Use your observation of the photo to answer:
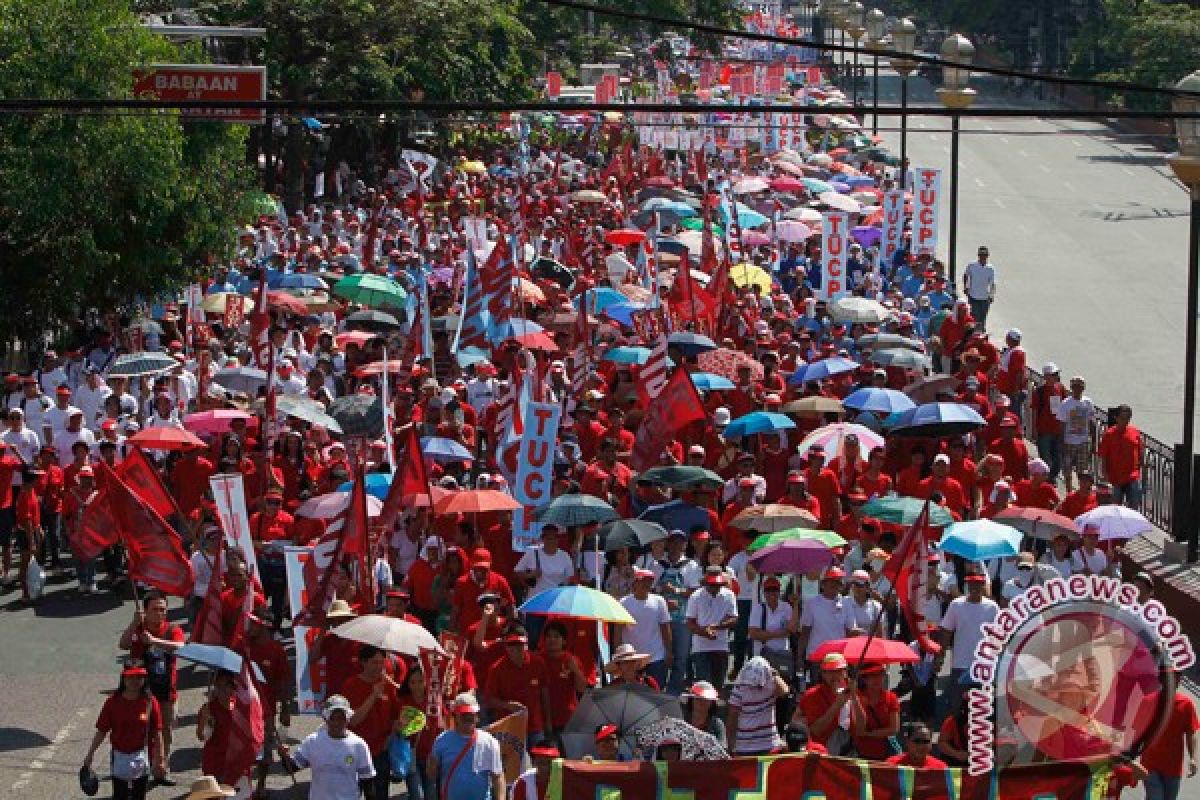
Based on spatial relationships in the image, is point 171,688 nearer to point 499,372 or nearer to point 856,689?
point 856,689

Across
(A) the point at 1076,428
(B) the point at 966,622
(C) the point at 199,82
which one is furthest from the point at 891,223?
(B) the point at 966,622

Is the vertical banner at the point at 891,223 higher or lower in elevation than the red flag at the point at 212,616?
higher

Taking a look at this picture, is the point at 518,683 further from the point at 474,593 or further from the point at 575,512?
the point at 575,512

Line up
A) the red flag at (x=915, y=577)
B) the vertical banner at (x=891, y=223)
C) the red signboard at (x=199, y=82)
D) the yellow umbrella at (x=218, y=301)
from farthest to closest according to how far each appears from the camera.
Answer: the vertical banner at (x=891, y=223)
the yellow umbrella at (x=218, y=301)
the red signboard at (x=199, y=82)
the red flag at (x=915, y=577)

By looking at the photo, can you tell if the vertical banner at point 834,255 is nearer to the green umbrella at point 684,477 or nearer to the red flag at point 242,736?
the green umbrella at point 684,477

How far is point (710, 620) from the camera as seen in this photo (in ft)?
54.8

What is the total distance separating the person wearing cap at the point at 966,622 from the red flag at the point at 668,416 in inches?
173

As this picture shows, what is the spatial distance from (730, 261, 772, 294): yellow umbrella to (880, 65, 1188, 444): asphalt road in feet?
9.09

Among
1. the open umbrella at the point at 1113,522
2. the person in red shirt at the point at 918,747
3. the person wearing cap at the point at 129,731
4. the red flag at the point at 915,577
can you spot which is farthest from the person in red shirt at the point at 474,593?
the open umbrella at the point at 1113,522

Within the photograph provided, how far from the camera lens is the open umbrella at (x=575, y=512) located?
698 inches

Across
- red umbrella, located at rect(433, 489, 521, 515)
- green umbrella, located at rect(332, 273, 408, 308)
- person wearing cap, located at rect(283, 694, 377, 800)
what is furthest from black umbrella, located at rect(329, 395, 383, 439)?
person wearing cap, located at rect(283, 694, 377, 800)

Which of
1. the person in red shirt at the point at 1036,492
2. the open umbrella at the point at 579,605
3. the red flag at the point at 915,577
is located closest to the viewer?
the red flag at the point at 915,577

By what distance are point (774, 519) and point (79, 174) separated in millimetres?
10749

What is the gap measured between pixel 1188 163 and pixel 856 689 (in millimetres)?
5864
